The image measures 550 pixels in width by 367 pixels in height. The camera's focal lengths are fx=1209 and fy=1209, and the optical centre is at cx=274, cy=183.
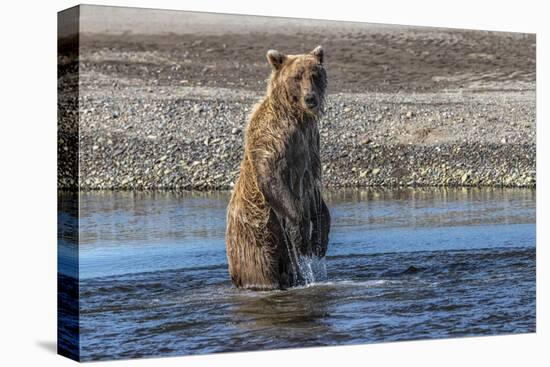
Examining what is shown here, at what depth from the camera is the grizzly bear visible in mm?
12234

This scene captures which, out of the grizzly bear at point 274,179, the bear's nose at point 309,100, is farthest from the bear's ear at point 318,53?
the bear's nose at point 309,100

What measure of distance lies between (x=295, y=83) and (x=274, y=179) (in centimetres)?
100

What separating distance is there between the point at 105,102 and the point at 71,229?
126 centimetres

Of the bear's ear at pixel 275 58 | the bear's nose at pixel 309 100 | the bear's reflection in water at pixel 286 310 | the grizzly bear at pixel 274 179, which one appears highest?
the bear's ear at pixel 275 58

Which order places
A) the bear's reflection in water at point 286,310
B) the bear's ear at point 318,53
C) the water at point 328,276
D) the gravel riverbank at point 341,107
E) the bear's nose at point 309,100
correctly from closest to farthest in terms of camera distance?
the water at point 328,276 < the gravel riverbank at point 341,107 < the bear's reflection in water at point 286,310 < the bear's nose at point 309,100 < the bear's ear at point 318,53

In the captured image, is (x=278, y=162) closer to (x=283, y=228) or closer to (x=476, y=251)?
(x=283, y=228)

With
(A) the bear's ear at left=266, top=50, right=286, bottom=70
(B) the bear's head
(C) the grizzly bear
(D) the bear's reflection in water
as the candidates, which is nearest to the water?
(D) the bear's reflection in water

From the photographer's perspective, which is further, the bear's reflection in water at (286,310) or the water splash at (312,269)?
the water splash at (312,269)

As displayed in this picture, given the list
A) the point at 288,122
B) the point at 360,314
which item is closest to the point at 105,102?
the point at 288,122

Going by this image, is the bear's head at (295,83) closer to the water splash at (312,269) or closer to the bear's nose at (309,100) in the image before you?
the bear's nose at (309,100)

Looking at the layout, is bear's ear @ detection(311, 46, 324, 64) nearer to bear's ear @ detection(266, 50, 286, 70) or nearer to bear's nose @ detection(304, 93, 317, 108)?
bear's ear @ detection(266, 50, 286, 70)

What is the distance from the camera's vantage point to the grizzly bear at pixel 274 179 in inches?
482

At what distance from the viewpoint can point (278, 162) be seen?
12227 mm

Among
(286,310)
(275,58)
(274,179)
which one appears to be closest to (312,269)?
(286,310)
